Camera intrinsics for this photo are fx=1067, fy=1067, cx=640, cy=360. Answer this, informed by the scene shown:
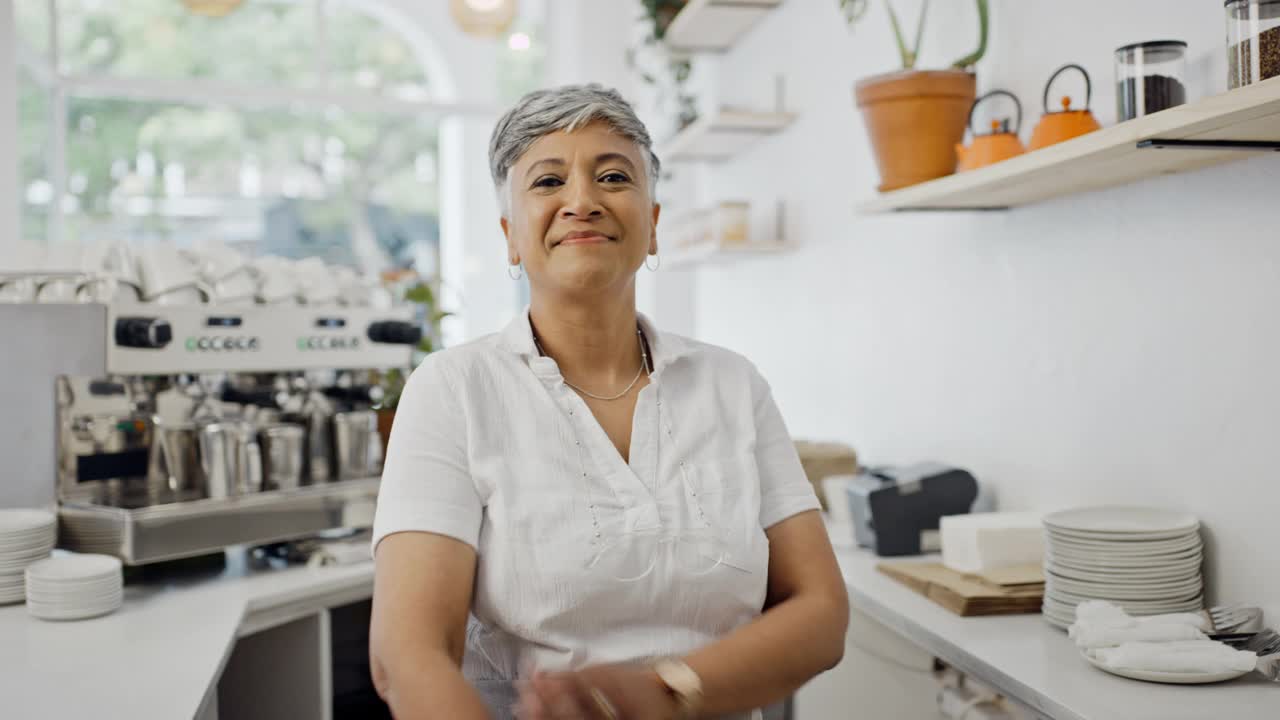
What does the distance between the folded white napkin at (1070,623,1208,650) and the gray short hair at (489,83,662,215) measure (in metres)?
0.91

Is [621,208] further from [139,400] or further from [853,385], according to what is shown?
[853,385]

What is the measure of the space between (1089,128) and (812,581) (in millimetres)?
941

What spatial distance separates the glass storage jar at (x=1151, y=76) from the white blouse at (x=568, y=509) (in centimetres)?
77

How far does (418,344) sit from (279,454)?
1.85 ft

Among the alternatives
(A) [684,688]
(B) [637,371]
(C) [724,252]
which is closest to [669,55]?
(C) [724,252]

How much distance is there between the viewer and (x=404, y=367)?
8.78ft

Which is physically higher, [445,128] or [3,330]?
[445,128]

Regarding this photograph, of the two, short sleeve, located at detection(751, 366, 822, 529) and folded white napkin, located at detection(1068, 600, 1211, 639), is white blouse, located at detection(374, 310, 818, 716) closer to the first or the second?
short sleeve, located at detection(751, 366, 822, 529)

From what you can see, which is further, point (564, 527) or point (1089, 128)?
point (1089, 128)

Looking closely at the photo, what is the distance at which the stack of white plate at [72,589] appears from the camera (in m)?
1.80

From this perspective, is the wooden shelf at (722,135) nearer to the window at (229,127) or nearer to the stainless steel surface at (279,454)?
the stainless steel surface at (279,454)

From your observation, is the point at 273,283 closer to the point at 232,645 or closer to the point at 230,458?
the point at 230,458

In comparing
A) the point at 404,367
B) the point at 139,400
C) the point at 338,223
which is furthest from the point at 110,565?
the point at 338,223

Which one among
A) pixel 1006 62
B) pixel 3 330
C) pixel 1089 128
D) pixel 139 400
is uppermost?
pixel 1006 62
